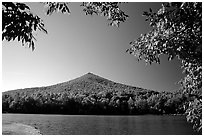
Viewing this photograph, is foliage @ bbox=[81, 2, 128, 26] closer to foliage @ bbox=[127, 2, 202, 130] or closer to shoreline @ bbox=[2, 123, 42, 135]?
foliage @ bbox=[127, 2, 202, 130]

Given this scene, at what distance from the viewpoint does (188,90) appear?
3787 millimetres

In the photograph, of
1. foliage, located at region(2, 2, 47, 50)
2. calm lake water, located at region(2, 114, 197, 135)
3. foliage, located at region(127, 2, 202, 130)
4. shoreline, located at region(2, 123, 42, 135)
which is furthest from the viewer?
calm lake water, located at region(2, 114, 197, 135)

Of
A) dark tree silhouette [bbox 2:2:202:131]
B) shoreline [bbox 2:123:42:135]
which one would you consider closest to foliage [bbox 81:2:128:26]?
dark tree silhouette [bbox 2:2:202:131]

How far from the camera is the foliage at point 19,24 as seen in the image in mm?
2578

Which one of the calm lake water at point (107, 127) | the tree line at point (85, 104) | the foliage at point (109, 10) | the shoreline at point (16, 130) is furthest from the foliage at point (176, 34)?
the tree line at point (85, 104)

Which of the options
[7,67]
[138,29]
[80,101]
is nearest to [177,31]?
[138,29]

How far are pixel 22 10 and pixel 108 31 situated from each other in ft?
11.0

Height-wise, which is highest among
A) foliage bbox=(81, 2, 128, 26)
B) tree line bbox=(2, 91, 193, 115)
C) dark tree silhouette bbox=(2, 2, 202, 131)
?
foliage bbox=(81, 2, 128, 26)

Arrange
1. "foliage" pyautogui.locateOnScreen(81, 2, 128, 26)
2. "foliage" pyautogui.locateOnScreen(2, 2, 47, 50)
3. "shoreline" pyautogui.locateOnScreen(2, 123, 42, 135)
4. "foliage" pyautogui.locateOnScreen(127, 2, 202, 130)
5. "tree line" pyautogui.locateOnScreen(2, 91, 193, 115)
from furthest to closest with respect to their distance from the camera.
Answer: "tree line" pyautogui.locateOnScreen(2, 91, 193, 115), "shoreline" pyautogui.locateOnScreen(2, 123, 42, 135), "foliage" pyautogui.locateOnScreen(81, 2, 128, 26), "foliage" pyautogui.locateOnScreen(127, 2, 202, 130), "foliage" pyautogui.locateOnScreen(2, 2, 47, 50)

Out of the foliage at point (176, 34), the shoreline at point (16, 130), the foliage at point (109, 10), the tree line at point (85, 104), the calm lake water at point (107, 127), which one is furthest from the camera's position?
the tree line at point (85, 104)

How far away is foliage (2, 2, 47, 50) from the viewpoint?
102 inches

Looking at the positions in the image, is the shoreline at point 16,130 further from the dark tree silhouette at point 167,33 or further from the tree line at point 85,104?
the tree line at point 85,104

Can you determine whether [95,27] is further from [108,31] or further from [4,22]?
[4,22]

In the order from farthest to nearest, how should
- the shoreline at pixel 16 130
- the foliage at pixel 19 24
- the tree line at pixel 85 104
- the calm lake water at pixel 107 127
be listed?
1. the tree line at pixel 85 104
2. the calm lake water at pixel 107 127
3. the shoreline at pixel 16 130
4. the foliage at pixel 19 24
